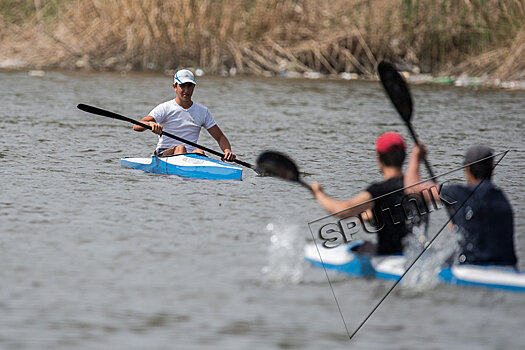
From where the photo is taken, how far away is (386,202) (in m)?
5.86

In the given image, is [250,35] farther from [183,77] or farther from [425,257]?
[425,257]

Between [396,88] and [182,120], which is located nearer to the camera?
[396,88]

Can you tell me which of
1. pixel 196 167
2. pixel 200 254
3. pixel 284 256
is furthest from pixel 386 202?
pixel 196 167

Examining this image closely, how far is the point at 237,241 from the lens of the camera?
7.12 metres

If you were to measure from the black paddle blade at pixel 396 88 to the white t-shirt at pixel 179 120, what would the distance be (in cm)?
287

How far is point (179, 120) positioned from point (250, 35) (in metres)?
13.0

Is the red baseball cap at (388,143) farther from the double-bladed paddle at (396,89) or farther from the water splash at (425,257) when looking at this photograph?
the double-bladed paddle at (396,89)

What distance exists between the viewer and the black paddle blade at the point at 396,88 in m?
7.46

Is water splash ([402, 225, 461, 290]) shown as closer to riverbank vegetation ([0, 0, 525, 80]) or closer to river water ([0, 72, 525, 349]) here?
river water ([0, 72, 525, 349])

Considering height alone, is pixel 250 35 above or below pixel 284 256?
above

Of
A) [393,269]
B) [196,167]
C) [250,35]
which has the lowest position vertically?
[393,269]

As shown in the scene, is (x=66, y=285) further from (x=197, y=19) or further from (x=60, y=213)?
(x=197, y=19)

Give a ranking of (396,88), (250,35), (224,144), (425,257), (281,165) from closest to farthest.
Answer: (425,257), (281,165), (396,88), (224,144), (250,35)

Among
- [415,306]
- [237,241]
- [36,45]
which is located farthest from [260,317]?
[36,45]
